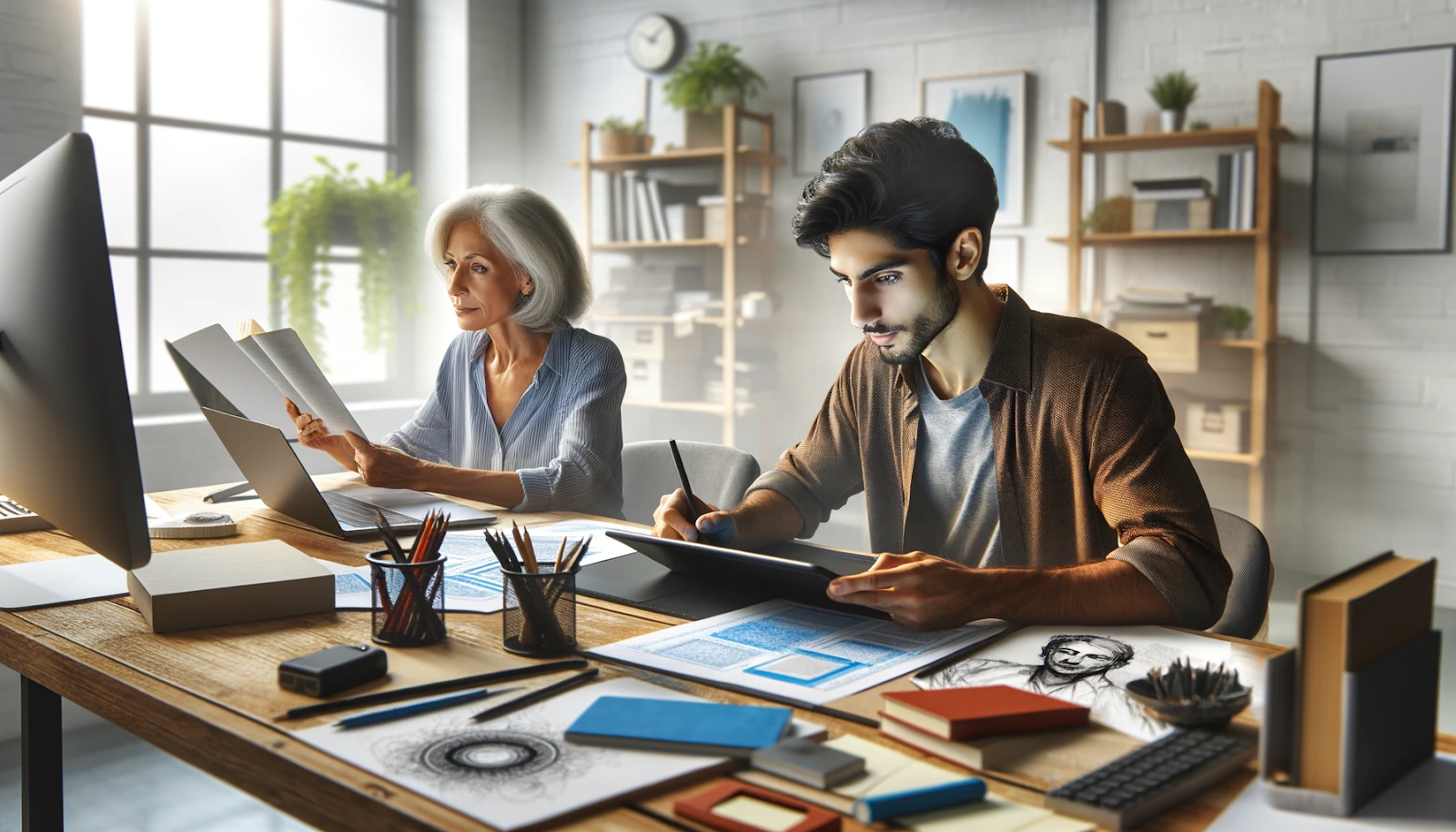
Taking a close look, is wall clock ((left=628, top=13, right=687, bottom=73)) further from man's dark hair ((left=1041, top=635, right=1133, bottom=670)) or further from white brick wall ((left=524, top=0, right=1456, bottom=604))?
man's dark hair ((left=1041, top=635, right=1133, bottom=670))

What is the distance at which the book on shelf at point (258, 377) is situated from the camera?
175 cm

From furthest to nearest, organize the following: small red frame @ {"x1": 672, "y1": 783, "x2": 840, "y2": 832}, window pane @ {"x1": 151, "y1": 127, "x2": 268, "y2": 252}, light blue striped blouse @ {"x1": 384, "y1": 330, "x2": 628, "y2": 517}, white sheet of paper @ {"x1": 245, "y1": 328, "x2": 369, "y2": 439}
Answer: window pane @ {"x1": 151, "y1": 127, "x2": 268, "y2": 252} < light blue striped blouse @ {"x1": 384, "y1": 330, "x2": 628, "y2": 517} < white sheet of paper @ {"x1": 245, "y1": 328, "x2": 369, "y2": 439} < small red frame @ {"x1": 672, "y1": 783, "x2": 840, "y2": 832}

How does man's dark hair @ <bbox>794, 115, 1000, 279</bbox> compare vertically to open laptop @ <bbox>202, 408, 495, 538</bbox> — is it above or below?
above

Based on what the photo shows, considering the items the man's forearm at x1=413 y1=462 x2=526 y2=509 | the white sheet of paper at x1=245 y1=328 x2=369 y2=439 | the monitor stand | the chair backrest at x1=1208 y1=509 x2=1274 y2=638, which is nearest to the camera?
the monitor stand

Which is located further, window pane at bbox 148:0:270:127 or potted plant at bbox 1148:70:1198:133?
window pane at bbox 148:0:270:127

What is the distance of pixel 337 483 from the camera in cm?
209

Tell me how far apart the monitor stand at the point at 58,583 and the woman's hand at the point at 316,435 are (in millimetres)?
431

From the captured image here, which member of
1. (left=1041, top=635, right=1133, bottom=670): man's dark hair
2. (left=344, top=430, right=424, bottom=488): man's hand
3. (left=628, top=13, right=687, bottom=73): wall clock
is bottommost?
(left=1041, top=635, right=1133, bottom=670): man's dark hair

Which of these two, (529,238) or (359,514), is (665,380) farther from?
(359,514)

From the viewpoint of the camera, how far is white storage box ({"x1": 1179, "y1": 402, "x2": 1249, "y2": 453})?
3820 mm

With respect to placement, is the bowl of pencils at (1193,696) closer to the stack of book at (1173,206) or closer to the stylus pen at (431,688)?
the stylus pen at (431,688)

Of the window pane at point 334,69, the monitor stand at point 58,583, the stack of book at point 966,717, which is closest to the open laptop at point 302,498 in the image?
the monitor stand at point 58,583

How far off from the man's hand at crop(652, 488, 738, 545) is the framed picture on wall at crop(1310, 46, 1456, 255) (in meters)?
3.24

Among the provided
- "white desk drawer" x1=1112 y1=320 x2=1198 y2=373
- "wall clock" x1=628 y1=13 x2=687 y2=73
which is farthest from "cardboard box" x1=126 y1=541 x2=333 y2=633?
"wall clock" x1=628 y1=13 x2=687 y2=73
